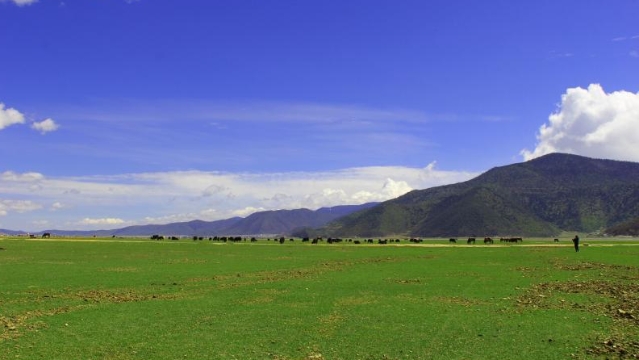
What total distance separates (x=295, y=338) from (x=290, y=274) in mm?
20026

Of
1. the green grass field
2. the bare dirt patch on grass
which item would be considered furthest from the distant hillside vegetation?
the bare dirt patch on grass

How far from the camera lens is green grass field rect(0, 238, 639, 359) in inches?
611

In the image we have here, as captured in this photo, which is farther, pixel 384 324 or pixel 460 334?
pixel 384 324

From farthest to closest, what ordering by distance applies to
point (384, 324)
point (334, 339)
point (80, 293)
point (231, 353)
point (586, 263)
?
point (586, 263) → point (80, 293) → point (384, 324) → point (334, 339) → point (231, 353)

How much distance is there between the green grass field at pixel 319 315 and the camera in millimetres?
15516

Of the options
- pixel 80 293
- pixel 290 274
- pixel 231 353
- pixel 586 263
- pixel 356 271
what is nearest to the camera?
pixel 231 353

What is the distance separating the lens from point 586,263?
146ft

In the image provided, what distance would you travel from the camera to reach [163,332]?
17.8 meters

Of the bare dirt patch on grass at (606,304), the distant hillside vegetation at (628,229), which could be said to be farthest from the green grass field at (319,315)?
the distant hillside vegetation at (628,229)

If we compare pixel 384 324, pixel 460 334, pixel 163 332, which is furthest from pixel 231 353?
pixel 460 334

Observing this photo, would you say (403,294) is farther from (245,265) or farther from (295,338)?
(245,265)

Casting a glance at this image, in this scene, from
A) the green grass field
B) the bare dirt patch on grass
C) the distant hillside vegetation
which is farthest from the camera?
the distant hillside vegetation

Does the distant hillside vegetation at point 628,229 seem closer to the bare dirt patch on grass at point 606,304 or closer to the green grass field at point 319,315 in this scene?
the green grass field at point 319,315

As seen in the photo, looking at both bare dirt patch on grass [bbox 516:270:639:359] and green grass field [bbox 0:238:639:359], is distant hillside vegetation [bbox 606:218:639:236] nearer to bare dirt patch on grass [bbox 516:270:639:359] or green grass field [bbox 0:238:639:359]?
green grass field [bbox 0:238:639:359]
